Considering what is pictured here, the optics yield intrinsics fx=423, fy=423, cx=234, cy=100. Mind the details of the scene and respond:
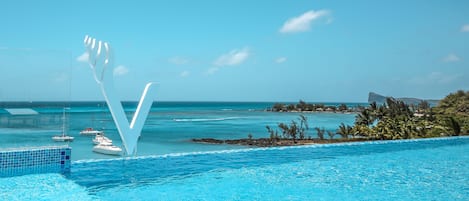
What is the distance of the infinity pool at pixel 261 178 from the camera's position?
5504 millimetres

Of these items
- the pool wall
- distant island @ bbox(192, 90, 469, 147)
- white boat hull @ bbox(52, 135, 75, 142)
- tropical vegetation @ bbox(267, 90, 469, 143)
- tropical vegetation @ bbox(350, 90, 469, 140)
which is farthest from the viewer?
distant island @ bbox(192, 90, 469, 147)

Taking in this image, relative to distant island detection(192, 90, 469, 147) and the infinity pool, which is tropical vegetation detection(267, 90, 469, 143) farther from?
the infinity pool

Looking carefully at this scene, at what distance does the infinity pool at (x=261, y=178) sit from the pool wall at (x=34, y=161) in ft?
0.79

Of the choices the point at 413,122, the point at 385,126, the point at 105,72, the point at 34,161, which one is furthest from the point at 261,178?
the point at 413,122

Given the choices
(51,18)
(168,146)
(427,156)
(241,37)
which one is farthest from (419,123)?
(51,18)

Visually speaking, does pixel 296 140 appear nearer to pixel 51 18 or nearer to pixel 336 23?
pixel 336 23

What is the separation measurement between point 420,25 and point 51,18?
15750mm

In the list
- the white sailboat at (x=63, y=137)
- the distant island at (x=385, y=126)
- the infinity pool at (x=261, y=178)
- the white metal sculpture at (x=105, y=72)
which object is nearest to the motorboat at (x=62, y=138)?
the white sailboat at (x=63, y=137)

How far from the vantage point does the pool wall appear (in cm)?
606

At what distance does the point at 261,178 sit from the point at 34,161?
3439 millimetres

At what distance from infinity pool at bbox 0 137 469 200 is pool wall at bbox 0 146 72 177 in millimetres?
242

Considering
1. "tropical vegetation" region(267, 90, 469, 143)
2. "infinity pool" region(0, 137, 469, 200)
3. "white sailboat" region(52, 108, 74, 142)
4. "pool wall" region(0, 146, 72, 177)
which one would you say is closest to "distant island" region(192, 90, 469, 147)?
"tropical vegetation" region(267, 90, 469, 143)

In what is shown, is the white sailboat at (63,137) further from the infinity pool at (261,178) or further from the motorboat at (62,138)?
the infinity pool at (261,178)

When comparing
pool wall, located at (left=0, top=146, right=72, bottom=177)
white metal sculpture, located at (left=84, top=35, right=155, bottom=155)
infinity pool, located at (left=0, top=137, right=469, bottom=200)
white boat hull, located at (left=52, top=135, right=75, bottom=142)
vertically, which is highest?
white metal sculpture, located at (left=84, top=35, right=155, bottom=155)
